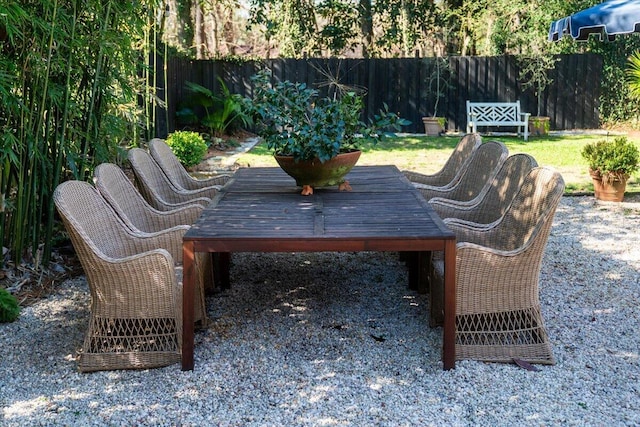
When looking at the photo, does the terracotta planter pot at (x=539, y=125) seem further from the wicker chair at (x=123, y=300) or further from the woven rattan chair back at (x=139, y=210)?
the wicker chair at (x=123, y=300)

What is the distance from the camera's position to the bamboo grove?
3861mm

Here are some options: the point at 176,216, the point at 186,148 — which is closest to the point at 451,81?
the point at 186,148

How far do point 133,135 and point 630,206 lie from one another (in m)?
4.78

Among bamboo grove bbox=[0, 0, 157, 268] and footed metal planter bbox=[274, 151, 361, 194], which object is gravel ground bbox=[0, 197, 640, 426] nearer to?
bamboo grove bbox=[0, 0, 157, 268]

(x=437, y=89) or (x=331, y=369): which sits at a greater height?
(x=437, y=89)

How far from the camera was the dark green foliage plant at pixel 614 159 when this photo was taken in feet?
20.7

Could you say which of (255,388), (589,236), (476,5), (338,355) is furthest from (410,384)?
(476,5)

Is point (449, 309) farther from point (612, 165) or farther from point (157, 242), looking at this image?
point (612, 165)

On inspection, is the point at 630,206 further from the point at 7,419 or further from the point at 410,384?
the point at 7,419

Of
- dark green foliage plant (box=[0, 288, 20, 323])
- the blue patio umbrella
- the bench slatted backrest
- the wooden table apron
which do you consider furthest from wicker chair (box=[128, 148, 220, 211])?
the bench slatted backrest

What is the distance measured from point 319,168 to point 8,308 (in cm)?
170

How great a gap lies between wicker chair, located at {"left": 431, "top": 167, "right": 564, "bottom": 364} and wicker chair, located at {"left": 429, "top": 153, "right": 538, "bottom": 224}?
0.39 m

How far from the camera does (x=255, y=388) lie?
2.79 m

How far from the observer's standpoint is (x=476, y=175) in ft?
14.1
